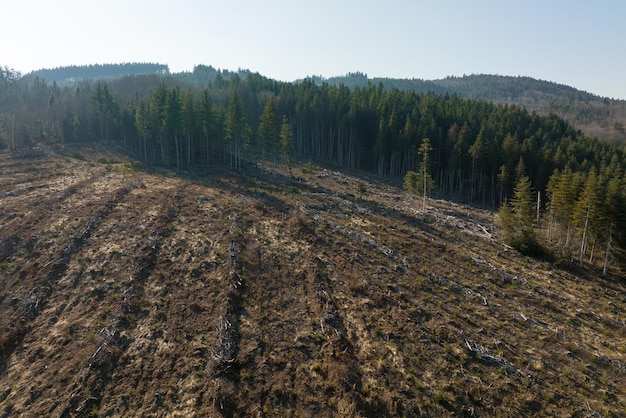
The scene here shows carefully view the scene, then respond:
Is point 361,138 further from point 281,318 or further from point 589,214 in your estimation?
point 281,318

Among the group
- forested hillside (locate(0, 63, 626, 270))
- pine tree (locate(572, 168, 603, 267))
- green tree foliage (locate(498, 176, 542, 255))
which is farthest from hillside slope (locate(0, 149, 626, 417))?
forested hillside (locate(0, 63, 626, 270))

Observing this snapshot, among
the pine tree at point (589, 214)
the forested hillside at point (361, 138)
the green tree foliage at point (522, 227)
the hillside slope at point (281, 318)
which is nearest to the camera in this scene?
the hillside slope at point (281, 318)

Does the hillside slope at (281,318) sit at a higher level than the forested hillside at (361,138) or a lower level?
lower

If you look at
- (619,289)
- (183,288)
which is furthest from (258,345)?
(619,289)

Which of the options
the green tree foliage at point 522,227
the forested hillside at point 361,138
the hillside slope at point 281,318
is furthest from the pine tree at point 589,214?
the hillside slope at point 281,318

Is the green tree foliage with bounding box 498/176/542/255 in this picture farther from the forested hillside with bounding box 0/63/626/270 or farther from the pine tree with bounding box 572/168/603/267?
the forested hillside with bounding box 0/63/626/270

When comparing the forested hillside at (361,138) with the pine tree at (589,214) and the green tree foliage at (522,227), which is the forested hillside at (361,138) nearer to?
the pine tree at (589,214)

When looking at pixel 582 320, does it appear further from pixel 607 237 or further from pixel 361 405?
pixel 361 405

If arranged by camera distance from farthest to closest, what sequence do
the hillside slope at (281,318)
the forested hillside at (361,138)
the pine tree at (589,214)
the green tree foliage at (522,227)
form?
1. the forested hillside at (361,138)
2. the green tree foliage at (522,227)
3. the pine tree at (589,214)
4. the hillside slope at (281,318)
